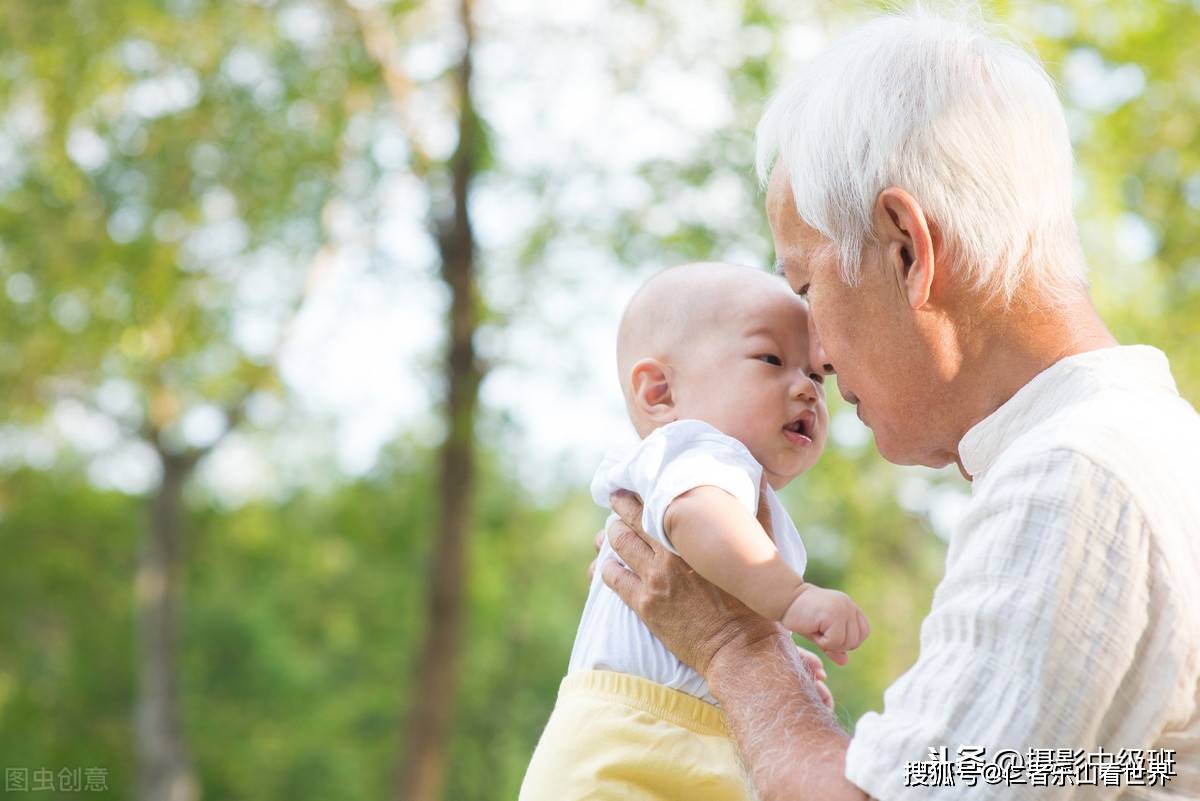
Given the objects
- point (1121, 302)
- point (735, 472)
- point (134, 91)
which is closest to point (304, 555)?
point (134, 91)

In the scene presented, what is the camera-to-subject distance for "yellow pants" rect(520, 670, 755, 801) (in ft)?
6.79

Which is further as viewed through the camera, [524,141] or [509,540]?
[509,540]

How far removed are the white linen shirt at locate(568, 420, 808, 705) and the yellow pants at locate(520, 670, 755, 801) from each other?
0.12 ft

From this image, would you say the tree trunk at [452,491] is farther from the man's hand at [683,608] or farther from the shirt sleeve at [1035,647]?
the shirt sleeve at [1035,647]

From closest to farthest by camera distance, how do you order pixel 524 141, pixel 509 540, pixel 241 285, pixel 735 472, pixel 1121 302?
pixel 735 472 < pixel 1121 302 < pixel 524 141 < pixel 241 285 < pixel 509 540

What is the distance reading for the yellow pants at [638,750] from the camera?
2070 millimetres

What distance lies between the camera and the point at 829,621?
1.84m

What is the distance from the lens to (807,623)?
1861 mm

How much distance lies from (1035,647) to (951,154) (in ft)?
2.30

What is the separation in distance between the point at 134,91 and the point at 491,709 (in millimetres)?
14931

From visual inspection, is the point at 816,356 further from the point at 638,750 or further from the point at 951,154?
the point at 638,750

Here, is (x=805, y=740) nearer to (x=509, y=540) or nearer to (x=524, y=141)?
(x=524, y=141)

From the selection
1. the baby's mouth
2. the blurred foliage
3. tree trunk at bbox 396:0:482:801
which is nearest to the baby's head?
the baby's mouth

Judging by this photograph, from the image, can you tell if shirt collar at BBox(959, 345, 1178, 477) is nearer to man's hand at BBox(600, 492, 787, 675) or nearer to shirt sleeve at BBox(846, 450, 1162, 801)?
shirt sleeve at BBox(846, 450, 1162, 801)
